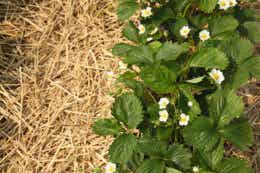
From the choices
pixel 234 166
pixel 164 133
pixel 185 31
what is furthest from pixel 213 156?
pixel 185 31


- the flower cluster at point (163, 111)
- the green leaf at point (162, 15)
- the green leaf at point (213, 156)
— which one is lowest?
the green leaf at point (213, 156)

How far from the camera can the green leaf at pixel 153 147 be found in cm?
139

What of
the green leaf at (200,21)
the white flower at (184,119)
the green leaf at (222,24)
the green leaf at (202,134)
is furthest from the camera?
the green leaf at (200,21)

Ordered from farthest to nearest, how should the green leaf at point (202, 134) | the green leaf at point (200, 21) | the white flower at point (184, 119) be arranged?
the green leaf at point (200, 21)
the white flower at point (184, 119)
the green leaf at point (202, 134)

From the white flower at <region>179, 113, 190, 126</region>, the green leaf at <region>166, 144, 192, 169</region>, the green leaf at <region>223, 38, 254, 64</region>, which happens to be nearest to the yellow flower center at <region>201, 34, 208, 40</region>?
the green leaf at <region>223, 38, 254, 64</region>

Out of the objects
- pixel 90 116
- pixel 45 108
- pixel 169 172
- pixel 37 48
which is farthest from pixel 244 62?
pixel 37 48

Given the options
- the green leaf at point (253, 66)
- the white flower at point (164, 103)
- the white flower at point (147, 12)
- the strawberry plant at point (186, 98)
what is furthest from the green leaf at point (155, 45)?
the green leaf at point (253, 66)

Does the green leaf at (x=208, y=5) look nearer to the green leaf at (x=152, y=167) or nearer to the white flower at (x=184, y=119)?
the white flower at (x=184, y=119)

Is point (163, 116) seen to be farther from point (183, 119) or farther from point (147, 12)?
point (147, 12)

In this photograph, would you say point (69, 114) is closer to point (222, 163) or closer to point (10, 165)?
point (10, 165)

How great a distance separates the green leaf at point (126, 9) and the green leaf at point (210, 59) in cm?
39

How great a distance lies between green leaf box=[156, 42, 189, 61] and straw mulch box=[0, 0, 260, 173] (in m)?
0.44

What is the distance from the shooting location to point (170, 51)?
151cm

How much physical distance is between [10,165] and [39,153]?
125mm
